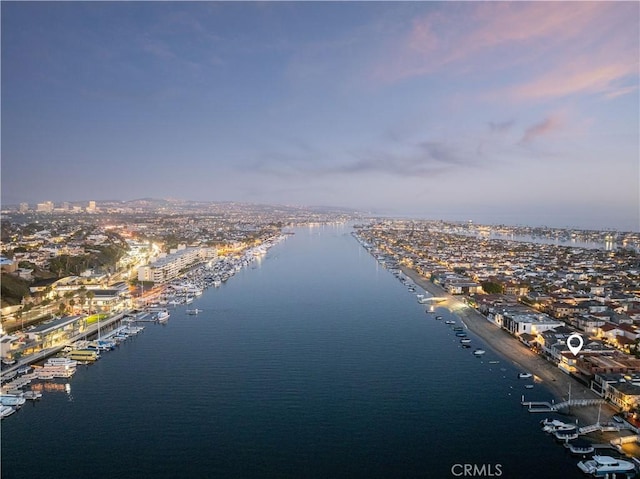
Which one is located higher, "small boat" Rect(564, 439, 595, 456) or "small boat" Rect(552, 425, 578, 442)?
"small boat" Rect(552, 425, 578, 442)

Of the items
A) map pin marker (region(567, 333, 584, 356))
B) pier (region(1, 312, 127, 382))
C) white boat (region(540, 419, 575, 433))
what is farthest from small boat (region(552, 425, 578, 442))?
pier (region(1, 312, 127, 382))

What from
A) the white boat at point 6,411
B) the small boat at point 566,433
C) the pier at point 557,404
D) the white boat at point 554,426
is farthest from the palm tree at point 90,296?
the small boat at point 566,433

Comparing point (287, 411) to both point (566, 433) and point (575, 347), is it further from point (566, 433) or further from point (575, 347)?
point (575, 347)

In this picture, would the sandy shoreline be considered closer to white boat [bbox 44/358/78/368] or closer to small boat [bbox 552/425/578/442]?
small boat [bbox 552/425/578/442]

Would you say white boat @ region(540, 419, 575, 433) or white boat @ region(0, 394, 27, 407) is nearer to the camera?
white boat @ region(540, 419, 575, 433)

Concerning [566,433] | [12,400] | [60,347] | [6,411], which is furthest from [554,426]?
[60,347]

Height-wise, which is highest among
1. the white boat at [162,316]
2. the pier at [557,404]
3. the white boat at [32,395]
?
the pier at [557,404]

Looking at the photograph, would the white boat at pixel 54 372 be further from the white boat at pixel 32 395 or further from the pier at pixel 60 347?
the white boat at pixel 32 395
